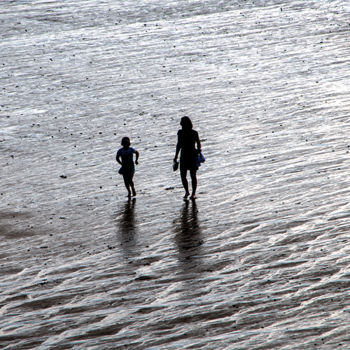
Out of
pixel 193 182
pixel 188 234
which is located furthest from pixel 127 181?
pixel 188 234

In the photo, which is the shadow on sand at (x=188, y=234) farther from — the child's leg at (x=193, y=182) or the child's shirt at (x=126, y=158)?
the child's shirt at (x=126, y=158)

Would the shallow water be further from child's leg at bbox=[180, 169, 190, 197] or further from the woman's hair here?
the woman's hair

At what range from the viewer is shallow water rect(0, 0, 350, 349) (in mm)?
7852

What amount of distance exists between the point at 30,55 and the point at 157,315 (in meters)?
17.7

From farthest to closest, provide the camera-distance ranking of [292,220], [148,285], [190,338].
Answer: [292,220] → [148,285] → [190,338]

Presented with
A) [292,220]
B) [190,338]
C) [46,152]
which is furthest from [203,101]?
[190,338]

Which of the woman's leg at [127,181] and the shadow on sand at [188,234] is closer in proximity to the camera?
the shadow on sand at [188,234]

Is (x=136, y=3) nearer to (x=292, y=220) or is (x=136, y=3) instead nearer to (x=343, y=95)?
(x=343, y=95)

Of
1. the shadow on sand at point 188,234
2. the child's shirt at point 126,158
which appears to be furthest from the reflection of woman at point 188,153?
the child's shirt at point 126,158

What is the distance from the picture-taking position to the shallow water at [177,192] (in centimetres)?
785

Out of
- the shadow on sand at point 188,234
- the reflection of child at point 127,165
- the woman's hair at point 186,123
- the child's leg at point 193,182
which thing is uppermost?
the woman's hair at point 186,123

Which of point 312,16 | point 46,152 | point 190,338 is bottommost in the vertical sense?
point 190,338

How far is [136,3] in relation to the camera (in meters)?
30.6

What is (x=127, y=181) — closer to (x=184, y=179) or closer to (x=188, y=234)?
(x=184, y=179)
